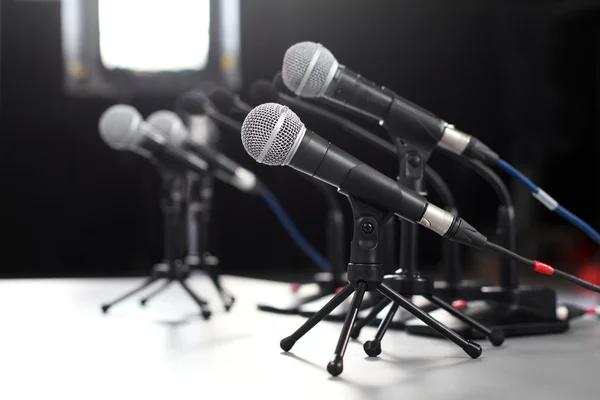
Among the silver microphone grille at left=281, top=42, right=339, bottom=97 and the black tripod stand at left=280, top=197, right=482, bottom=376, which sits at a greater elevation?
the silver microphone grille at left=281, top=42, right=339, bottom=97

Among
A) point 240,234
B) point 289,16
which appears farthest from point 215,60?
point 240,234

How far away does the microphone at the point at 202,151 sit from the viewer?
1977mm

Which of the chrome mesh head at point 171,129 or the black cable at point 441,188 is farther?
the chrome mesh head at point 171,129

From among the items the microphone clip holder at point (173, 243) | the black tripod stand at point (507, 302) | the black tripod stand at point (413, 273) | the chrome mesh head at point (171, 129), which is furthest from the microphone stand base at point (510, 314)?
the chrome mesh head at point (171, 129)

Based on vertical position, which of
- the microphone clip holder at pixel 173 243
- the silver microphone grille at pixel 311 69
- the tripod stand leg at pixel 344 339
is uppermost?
the silver microphone grille at pixel 311 69

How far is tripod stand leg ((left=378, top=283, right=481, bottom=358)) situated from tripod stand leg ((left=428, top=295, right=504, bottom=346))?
0.08m

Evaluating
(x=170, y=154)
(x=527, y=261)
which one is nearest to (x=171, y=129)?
(x=170, y=154)

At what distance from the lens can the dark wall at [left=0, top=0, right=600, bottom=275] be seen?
3393 mm

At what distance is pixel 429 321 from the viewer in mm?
1223

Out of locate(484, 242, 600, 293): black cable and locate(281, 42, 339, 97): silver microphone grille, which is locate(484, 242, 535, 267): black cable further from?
locate(281, 42, 339, 97): silver microphone grille

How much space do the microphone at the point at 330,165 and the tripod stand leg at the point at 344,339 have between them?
0.15 meters

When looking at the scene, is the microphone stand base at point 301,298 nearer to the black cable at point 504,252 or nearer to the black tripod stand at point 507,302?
the black tripod stand at point 507,302

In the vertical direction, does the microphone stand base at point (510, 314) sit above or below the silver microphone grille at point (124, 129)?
below

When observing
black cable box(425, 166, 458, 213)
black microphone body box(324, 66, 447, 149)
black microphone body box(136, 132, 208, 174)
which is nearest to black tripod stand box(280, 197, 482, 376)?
black microphone body box(324, 66, 447, 149)
